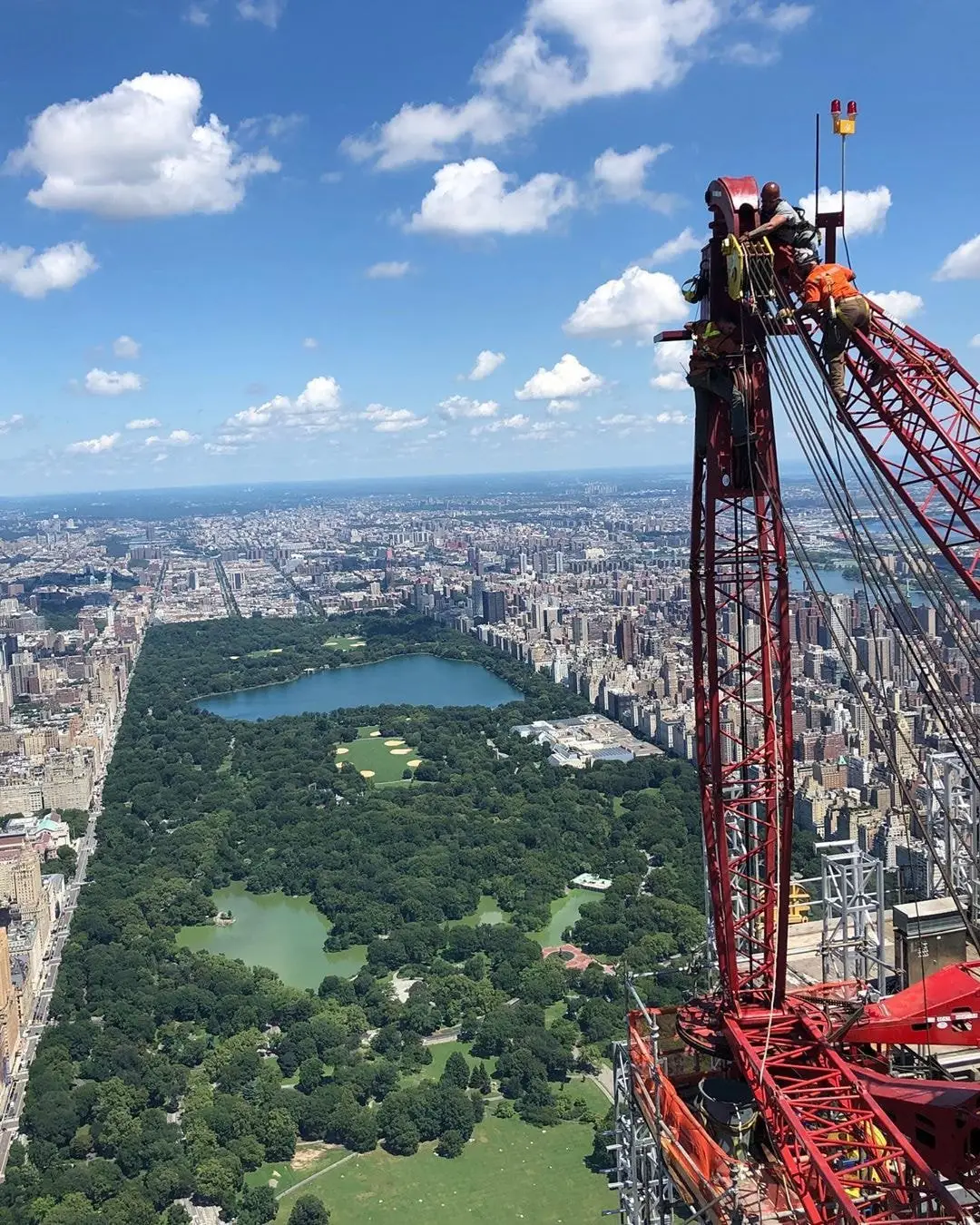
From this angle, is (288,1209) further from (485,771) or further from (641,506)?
(641,506)

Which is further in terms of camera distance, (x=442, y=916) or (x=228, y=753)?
(x=228, y=753)

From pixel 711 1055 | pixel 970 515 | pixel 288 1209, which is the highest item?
pixel 970 515

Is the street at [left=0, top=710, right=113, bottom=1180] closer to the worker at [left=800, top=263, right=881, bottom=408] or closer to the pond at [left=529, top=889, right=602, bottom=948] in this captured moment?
the pond at [left=529, top=889, right=602, bottom=948]

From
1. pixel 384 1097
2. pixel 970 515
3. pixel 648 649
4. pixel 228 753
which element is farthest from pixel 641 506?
pixel 970 515

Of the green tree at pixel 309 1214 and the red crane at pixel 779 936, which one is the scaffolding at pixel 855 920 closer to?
the red crane at pixel 779 936

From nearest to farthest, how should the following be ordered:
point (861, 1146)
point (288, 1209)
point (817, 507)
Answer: point (861, 1146), point (288, 1209), point (817, 507)

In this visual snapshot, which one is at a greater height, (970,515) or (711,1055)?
(970,515)
